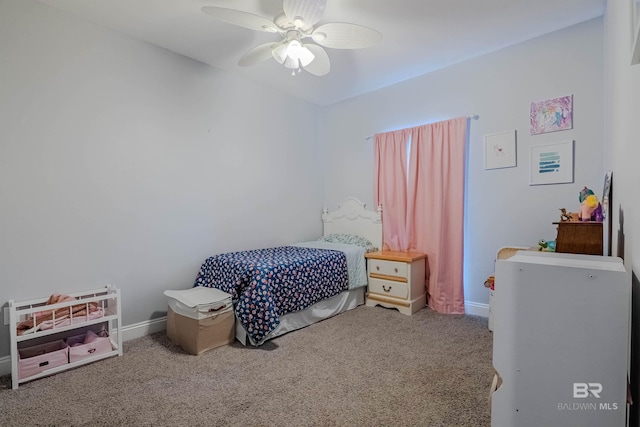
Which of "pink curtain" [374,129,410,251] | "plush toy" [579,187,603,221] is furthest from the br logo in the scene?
"pink curtain" [374,129,410,251]

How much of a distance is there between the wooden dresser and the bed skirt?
2.03 m

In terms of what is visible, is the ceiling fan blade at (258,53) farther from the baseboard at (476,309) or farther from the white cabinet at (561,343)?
the baseboard at (476,309)

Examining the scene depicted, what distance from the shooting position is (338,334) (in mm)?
2715

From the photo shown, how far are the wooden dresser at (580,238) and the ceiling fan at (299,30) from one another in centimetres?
157

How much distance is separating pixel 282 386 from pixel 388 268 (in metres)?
1.80

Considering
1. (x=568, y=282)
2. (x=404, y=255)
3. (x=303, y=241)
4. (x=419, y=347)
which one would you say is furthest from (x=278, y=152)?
(x=568, y=282)

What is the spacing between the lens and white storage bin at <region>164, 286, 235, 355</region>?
2350mm

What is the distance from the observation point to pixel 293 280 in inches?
108

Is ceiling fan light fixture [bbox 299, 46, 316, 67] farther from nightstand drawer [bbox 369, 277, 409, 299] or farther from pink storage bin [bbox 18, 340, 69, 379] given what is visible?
pink storage bin [bbox 18, 340, 69, 379]

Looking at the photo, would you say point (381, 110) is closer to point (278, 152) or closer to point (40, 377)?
point (278, 152)

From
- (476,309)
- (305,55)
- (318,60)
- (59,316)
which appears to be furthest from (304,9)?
(476,309)

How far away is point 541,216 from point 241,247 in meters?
2.92

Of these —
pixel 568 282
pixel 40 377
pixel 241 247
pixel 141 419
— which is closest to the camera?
pixel 568 282

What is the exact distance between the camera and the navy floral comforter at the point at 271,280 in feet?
8.01
